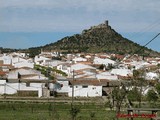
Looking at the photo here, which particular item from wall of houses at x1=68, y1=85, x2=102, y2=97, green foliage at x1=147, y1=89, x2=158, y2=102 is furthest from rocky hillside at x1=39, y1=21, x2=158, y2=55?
green foliage at x1=147, y1=89, x2=158, y2=102

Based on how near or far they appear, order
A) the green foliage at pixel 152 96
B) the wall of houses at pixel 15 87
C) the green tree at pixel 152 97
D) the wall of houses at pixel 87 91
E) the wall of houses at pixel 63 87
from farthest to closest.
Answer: the wall of houses at pixel 63 87 < the wall of houses at pixel 87 91 < the wall of houses at pixel 15 87 < the green foliage at pixel 152 96 < the green tree at pixel 152 97

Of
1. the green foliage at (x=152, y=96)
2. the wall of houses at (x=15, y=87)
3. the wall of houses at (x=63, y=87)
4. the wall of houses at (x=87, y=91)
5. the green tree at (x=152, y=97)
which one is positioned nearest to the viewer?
the green tree at (x=152, y=97)

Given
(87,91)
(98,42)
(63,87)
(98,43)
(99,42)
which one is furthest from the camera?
(98,43)

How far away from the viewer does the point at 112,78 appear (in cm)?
7400

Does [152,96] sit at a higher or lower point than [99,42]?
lower

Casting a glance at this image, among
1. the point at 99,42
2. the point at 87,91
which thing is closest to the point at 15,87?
the point at 87,91

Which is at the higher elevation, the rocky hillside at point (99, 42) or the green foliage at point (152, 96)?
the rocky hillside at point (99, 42)

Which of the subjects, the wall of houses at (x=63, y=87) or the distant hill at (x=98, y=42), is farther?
the distant hill at (x=98, y=42)

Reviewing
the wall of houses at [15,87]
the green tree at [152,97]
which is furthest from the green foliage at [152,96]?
the wall of houses at [15,87]

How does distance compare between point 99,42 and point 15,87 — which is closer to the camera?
point 15,87

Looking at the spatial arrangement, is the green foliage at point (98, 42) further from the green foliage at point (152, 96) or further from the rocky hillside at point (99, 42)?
the green foliage at point (152, 96)

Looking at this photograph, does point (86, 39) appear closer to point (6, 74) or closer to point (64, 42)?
point (64, 42)

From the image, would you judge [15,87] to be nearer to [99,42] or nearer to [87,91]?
[87,91]

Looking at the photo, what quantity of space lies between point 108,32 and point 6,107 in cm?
13124
